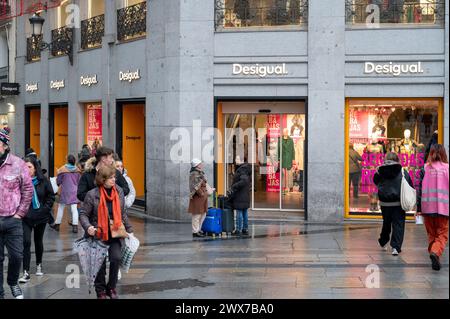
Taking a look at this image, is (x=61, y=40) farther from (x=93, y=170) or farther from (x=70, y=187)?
(x=93, y=170)

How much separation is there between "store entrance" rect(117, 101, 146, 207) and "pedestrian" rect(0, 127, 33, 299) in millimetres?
13025

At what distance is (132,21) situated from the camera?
70.8ft

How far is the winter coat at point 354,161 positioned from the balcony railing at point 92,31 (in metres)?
8.89

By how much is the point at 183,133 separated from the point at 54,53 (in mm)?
10766

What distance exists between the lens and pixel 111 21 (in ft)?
74.8

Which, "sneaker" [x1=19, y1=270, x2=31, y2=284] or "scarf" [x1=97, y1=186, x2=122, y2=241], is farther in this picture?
"sneaker" [x1=19, y1=270, x2=31, y2=284]

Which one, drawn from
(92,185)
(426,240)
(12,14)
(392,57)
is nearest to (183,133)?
(392,57)

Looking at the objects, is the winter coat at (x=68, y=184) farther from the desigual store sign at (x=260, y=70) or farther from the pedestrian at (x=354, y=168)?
the pedestrian at (x=354, y=168)

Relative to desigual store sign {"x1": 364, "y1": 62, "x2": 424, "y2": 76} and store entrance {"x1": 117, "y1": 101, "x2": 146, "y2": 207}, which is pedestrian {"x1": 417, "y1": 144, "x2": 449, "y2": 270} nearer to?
desigual store sign {"x1": 364, "y1": 62, "x2": 424, "y2": 76}

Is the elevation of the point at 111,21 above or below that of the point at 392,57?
above

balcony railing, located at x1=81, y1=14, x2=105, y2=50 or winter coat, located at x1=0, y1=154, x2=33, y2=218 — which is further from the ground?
balcony railing, located at x1=81, y1=14, x2=105, y2=50

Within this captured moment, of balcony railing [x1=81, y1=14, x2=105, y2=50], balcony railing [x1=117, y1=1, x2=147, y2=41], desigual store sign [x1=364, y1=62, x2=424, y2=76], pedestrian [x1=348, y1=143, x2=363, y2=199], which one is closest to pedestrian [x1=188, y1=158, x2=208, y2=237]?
pedestrian [x1=348, y1=143, x2=363, y2=199]

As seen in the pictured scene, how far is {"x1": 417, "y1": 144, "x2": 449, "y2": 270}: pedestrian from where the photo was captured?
1164 centimetres
